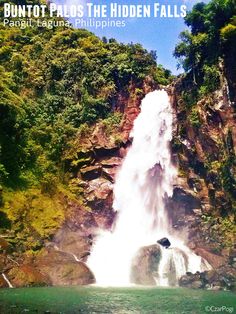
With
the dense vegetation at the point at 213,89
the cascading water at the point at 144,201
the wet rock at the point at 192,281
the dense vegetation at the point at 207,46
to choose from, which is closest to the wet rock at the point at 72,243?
the cascading water at the point at 144,201

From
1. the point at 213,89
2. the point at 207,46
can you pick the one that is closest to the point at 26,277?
the point at 213,89

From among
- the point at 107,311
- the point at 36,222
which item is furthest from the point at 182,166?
the point at 107,311

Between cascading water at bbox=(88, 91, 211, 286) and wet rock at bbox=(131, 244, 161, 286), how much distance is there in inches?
16.5

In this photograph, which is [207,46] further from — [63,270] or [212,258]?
[63,270]

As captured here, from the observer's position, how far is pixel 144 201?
121ft

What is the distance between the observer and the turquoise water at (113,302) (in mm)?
15602

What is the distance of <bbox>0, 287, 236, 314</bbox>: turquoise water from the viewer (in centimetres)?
1560

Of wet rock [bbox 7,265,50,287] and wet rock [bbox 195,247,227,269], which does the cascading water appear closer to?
wet rock [bbox 195,247,227,269]

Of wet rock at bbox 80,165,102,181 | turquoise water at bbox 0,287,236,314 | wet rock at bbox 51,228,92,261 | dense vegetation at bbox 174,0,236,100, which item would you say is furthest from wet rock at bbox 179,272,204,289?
dense vegetation at bbox 174,0,236,100

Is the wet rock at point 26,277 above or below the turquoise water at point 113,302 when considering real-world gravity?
above

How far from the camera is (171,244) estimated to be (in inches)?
1271

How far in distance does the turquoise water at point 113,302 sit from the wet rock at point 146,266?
430 cm

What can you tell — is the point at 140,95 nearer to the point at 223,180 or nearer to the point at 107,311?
the point at 223,180

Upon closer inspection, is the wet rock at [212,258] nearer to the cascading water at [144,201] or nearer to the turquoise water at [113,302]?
the cascading water at [144,201]
